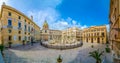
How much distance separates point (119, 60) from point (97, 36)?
51.0 metres

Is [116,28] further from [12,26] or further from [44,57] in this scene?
[12,26]

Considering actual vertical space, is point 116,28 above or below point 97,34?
above

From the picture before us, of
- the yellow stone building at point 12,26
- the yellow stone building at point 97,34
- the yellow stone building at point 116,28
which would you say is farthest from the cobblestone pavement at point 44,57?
the yellow stone building at point 97,34

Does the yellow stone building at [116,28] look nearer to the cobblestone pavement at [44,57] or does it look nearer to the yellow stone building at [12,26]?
the cobblestone pavement at [44,57]

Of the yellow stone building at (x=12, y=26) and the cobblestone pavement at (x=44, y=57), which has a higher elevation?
the yellow stone building at (x=12, y=26)

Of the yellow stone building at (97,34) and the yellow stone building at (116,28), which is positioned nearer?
the yellow stone building at (116,28)

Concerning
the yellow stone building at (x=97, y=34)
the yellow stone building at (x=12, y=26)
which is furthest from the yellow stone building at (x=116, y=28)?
the yellow stone building at (x=97, y=34)

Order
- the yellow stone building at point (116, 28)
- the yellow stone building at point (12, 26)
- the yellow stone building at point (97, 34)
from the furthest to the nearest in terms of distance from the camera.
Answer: the yellow stone building at point (97, 34) → the yellow stone building at point (12, 26) → the yellow stone building at point (116, 28)

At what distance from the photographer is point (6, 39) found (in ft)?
105

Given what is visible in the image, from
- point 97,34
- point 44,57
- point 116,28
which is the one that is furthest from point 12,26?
point 97,34

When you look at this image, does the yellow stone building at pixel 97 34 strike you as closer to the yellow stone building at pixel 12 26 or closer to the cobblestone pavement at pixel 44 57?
the cobblestone pavement at pixel 44 57

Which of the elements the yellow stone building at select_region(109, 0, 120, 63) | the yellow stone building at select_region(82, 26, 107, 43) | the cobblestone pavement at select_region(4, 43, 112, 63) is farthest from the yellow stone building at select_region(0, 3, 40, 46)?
the yellow stone building at select_region(82, 26, 107, 43)

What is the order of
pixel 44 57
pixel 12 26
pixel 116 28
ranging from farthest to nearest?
pixel 12 26, pixel 44 57, pixel 116 28

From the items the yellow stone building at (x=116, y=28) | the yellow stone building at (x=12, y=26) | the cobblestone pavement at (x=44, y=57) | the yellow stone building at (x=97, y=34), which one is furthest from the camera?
the yellow stone building at (x=97, y=34)
